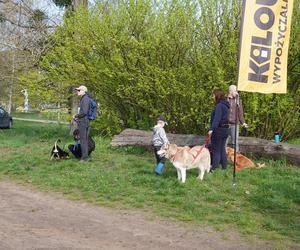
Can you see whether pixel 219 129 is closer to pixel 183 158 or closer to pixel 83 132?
pixel 183 158

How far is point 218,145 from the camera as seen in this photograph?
10000mm

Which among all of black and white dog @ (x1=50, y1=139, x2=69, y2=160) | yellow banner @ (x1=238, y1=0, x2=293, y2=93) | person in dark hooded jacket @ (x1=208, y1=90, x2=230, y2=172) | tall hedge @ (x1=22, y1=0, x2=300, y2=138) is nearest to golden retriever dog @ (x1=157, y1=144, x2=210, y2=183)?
person in dark hooded jacket @ (x1=208, y1=90, x2=230, y2=172)

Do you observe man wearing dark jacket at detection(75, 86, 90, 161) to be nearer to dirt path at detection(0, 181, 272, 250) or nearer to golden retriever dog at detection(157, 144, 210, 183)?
golden retriever dog at detection(157, 144, 210, 183)

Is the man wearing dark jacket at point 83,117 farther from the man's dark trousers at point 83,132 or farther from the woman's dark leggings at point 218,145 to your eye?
the woman's dark leggings at point 218,145

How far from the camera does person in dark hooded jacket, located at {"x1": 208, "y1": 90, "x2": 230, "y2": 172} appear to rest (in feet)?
32.2

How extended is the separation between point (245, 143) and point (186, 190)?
3.92 meters

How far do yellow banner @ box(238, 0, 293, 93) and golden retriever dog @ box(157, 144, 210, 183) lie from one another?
1.46 meters

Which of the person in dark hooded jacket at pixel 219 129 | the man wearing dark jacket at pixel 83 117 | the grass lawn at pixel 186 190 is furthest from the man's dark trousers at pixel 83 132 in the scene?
the person in dark hooded jacket at pixel 219 129

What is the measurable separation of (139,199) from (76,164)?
370 cm

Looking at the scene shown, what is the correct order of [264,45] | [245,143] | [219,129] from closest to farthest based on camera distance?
[264,45], [219,129], [245,143]

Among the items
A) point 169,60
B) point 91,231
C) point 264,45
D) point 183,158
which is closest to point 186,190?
point 183,158

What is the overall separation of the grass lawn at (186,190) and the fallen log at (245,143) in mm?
245

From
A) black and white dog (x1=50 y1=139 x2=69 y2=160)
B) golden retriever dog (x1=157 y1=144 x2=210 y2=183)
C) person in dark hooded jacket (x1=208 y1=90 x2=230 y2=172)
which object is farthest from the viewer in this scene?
black and white dog (x1=50 y1=139 x2=69 y2=160)

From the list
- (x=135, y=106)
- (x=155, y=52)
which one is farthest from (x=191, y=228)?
(x=135, y=106)
